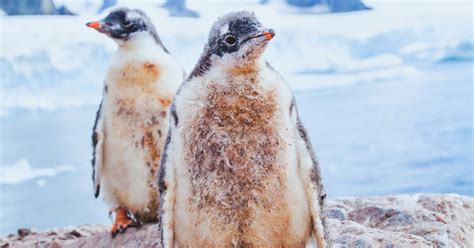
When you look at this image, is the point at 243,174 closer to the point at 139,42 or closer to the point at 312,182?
the point at 312,182

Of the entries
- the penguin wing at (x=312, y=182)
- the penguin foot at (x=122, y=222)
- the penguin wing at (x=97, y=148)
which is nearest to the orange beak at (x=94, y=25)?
the penguin wing at (x=97, y=148)

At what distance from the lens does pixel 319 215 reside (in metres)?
1.35

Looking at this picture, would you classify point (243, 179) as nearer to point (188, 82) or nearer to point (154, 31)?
point (188, 82)

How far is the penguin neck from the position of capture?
2236 mm

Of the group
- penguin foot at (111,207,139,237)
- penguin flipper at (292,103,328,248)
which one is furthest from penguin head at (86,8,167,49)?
penguin flipper at (292,103,328,248)

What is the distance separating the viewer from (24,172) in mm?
3469

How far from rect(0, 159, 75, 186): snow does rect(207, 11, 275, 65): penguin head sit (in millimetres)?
2265

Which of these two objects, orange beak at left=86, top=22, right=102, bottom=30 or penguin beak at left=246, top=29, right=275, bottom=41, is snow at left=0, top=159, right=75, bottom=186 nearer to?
orange beak at left=86, top=22, right=102, bottom=30

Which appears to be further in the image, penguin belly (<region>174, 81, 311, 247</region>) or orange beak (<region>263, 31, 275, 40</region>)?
penguin belly (<region>174, 81, 311, 247</region>)

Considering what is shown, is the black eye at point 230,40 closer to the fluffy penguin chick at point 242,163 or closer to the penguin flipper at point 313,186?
the fluffy penguin chick at point 242,163

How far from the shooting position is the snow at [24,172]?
11.2 ft

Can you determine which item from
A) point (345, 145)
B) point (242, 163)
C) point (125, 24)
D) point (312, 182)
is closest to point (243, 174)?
point (242, 163)

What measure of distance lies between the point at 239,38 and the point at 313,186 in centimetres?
34

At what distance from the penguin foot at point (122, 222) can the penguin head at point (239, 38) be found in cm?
102
